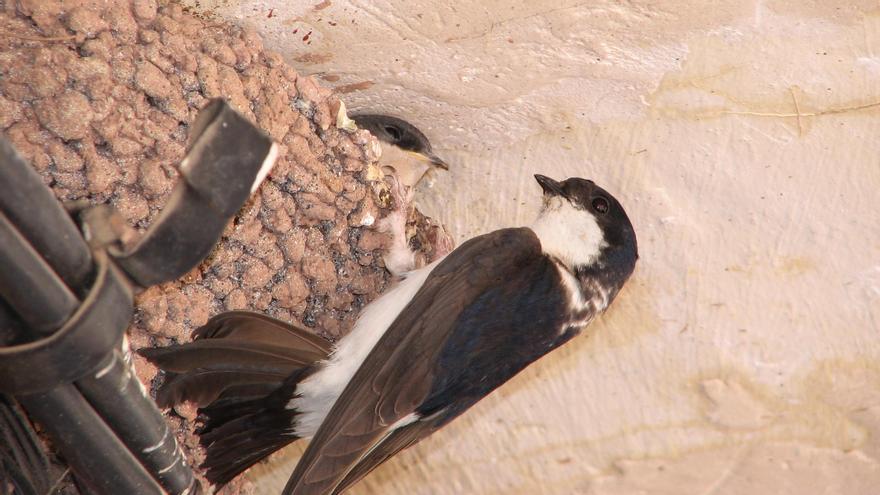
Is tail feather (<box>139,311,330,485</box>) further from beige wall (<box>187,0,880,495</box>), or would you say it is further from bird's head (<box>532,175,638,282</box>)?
bird's head (<box>532,175,638,282</box>)

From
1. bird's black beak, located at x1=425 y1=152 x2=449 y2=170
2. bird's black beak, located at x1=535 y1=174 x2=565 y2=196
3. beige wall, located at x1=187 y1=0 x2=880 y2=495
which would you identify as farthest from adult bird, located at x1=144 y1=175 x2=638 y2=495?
bird's black beak, located at x1=425 y1=152 x2=449 y2=170

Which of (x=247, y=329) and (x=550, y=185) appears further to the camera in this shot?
(x=550, y=185)

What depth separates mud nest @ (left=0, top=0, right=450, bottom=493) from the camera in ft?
8.58

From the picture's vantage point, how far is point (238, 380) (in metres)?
2.75

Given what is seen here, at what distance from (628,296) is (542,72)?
0.72 metres

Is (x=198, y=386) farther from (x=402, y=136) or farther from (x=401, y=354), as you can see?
(x=402, y=136)

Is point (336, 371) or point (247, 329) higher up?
point (247, 329)

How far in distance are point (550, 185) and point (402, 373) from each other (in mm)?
816

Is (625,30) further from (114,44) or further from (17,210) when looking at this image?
(17,210)

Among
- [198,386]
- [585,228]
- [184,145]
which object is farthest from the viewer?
[585,228]

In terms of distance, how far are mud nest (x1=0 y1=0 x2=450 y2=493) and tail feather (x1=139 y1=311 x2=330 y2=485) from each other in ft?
0.37

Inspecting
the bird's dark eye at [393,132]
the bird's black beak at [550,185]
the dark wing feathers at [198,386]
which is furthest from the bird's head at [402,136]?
the dark wing feathers at [198,386]

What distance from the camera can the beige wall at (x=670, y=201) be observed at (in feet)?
8.81

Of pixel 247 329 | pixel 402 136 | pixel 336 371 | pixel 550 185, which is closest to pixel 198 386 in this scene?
pixel 247 329
